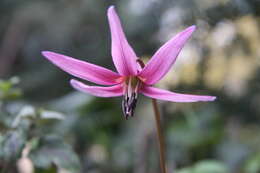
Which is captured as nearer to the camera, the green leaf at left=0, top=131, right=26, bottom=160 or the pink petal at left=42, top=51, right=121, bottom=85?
the pink petal at left=42, top=51, right=121, bottom=85

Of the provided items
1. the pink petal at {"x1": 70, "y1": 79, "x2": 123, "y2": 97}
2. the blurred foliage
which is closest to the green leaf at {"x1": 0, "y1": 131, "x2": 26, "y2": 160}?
the blurred foliage

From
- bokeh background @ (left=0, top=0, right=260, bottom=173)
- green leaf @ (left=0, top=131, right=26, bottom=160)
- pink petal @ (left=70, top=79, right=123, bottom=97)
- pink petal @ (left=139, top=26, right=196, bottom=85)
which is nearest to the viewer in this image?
pink petal @ (left=139, top=26, right=196, bottom=85)

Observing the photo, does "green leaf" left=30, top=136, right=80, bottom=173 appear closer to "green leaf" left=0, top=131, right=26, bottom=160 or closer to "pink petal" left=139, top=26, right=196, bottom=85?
"green leaf" left=0, top=131, right=26, bottom=160

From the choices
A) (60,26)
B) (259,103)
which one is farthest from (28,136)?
(60,26)

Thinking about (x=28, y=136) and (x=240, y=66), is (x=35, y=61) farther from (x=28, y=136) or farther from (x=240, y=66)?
(x=28, y=136)

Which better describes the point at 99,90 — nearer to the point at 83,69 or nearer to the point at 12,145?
the point at 83,69

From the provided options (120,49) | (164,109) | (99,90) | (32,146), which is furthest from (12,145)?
(164,109)

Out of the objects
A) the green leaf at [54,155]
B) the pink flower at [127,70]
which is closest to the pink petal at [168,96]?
the pink flower at [127,70]

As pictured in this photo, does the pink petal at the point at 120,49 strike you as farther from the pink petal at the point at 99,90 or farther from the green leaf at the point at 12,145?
the green leaf at the point at 12,145
